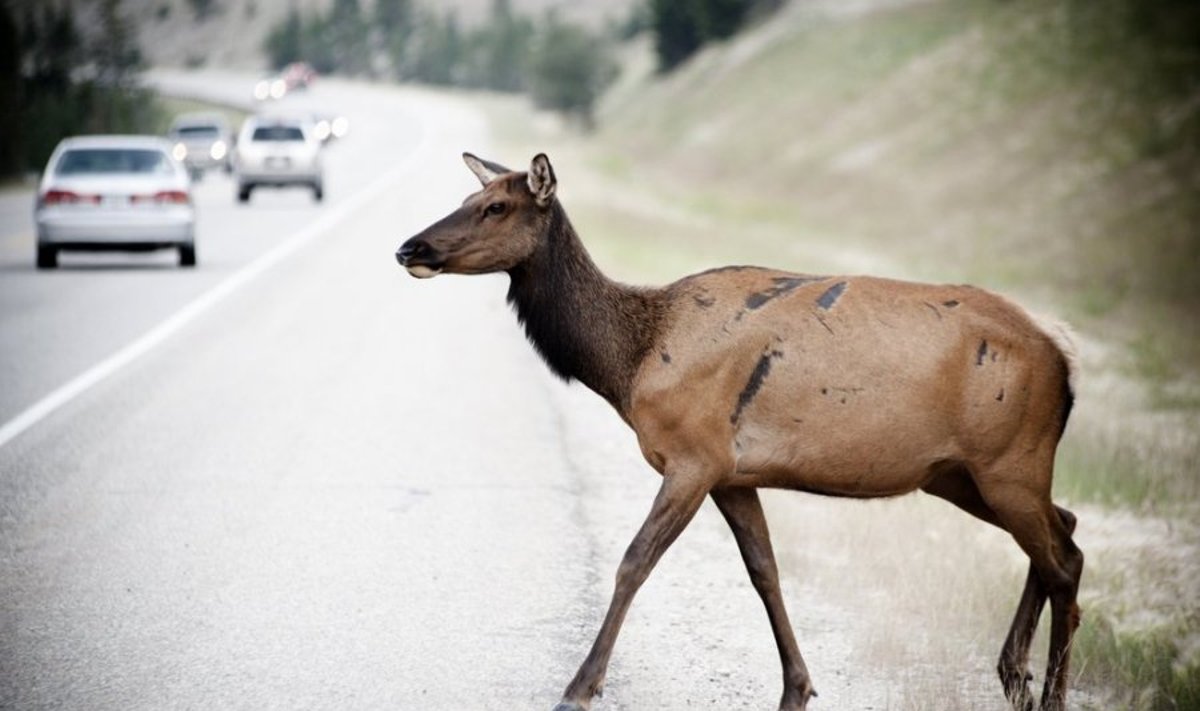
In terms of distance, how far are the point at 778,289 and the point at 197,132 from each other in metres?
49.4

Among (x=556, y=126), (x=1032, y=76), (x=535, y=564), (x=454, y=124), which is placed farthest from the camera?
(x=556, y=126)

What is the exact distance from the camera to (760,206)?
4500cm

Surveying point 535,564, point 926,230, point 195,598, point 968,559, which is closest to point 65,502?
point 195,598

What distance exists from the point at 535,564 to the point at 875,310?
2595 millimetres

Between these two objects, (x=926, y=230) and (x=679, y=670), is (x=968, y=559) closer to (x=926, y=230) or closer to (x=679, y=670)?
(x=679, y=670)

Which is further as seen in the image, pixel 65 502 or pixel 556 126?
pixel 556 126

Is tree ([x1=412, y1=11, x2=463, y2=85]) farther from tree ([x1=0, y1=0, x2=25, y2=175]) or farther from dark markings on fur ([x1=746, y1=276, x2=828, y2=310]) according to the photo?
dark markings on fur ([x1=746, y1=276, x2=828, y2=310])

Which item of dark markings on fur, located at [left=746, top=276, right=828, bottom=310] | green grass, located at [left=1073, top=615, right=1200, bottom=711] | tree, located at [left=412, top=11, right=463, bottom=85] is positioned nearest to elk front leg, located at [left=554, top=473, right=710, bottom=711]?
dark markings on fur, located at [left=746, top=276, right=828, bottom=310]

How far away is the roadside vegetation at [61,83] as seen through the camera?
149ft

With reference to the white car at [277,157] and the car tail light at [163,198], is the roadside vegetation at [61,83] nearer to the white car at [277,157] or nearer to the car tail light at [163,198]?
the white car at [277,157]

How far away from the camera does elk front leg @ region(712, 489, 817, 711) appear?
532 cm

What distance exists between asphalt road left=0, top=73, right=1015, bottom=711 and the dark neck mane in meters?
1.17

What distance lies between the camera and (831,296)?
5.51 metres

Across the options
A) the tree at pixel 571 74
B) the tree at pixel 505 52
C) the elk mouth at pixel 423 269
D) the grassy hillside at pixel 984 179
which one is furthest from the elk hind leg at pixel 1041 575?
the tree at pixel 505 52
